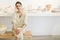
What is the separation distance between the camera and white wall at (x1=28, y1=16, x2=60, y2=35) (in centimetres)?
371

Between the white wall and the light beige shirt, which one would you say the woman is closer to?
the light beige shirt

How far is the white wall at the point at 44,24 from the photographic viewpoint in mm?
3711

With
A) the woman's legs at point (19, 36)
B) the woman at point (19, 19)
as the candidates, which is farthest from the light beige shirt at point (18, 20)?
the woman's legs at point (19, 36)

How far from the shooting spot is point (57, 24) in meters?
3.77

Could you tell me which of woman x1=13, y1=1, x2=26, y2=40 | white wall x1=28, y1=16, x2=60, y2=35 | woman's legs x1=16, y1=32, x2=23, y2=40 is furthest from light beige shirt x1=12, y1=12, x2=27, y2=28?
white wall x1=28, y1=16, x2=60, y2=35

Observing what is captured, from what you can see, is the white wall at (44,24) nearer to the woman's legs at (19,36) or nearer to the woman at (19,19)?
the woman at (19,19)

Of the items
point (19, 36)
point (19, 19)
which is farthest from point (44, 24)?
point (19, 36)

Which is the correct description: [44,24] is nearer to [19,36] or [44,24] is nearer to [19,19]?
[19,19]

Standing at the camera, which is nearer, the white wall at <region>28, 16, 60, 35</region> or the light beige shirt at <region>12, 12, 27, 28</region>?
the light beige shirt at <region>12, 12, 27, 28</region>

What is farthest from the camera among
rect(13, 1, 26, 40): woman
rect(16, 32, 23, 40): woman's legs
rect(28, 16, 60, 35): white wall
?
rect(28, 16, 60, 35): white wall

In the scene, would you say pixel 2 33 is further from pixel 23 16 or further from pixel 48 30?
pixel 48 30

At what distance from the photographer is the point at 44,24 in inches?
147

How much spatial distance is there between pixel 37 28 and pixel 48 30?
10.8 inches

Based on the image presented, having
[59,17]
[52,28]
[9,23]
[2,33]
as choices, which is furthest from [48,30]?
[2,33]
